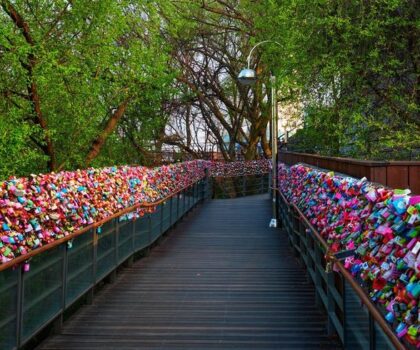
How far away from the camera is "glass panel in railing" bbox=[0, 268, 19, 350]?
414 centimetres

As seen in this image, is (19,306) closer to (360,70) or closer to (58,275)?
Result: (58,275)

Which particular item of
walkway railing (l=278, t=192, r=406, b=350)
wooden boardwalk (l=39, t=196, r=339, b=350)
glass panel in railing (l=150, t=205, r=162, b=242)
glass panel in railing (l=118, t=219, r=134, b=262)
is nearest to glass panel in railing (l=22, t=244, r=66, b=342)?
wooden boardwalk (l=39, t=196, r=339, b=350)

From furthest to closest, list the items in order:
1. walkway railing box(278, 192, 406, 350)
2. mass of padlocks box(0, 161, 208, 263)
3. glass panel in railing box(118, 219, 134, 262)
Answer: glass panel in railing box(118, 219, 134, 262)
mass of padlocks box(0, 161, 208, 263)
walkway railing box(278, 192, 406, 350)

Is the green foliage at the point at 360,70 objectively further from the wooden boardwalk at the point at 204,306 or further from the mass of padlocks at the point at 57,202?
the mass of padlocks at the point at 57,202

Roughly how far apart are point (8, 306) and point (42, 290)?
2.46 feet

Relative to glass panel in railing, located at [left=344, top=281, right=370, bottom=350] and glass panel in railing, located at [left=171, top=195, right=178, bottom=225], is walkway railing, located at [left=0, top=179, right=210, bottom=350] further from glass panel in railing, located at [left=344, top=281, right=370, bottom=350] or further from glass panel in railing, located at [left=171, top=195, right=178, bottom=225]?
glass panel in railing, located at [left=171, top=195, right=178, bottom=225]

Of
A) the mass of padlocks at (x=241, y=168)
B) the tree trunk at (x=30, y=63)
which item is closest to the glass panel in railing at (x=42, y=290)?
the tree trunk at (x=30, y=63)

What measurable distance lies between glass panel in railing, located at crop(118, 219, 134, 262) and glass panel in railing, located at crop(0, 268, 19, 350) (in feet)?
12.3

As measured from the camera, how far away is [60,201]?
6.48 meters

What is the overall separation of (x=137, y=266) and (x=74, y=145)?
7.79 m

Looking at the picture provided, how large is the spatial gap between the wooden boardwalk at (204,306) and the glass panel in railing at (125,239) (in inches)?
12.8

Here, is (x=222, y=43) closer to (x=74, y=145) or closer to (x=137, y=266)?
(x=74, y=145)

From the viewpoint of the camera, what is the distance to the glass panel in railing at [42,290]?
4633 millimetres

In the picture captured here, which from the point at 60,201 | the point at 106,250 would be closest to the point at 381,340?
the point at 60,201
